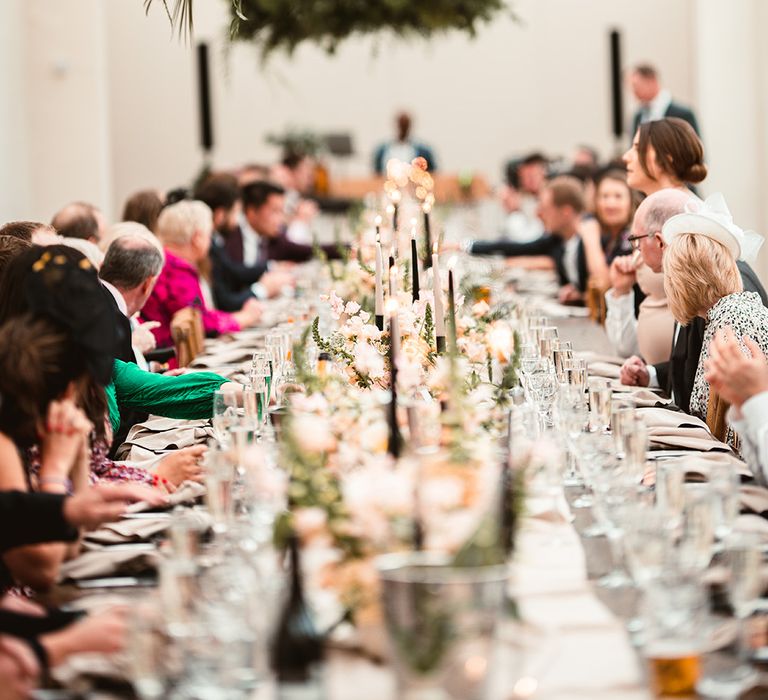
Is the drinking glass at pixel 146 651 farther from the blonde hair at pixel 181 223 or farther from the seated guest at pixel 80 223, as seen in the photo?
the blonde hair at pixel 181 223

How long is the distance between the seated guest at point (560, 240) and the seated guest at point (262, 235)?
A: 1063 millimetres

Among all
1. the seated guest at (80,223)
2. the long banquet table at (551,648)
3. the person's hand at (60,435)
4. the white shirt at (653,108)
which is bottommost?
the long banquet table at (551,648)

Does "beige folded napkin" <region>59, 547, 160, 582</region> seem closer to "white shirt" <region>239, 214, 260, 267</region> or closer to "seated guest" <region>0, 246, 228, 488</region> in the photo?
"seated guest" <region>0, 246, 228, 488</region>

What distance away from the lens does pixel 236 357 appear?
4734 millimetres

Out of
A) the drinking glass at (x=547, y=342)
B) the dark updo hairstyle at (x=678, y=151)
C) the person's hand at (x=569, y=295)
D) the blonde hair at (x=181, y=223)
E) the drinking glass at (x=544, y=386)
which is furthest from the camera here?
the person's hand at (x=569, y=295)

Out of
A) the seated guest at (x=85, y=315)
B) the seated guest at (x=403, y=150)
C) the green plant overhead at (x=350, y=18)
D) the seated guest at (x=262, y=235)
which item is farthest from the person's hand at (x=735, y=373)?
the seated guest at (x=403, y=150)

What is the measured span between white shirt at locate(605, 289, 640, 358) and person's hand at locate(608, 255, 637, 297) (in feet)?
0.06

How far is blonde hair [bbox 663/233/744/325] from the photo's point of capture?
11.3 feet

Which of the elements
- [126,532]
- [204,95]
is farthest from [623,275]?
[204,95]

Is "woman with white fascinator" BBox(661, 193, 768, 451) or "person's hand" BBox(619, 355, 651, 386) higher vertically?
"woman with white fascinator" BBox(661, 193, 768, 451)

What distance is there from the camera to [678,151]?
4777 mm

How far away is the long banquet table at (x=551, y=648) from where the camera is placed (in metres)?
1.64

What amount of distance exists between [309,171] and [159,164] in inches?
109

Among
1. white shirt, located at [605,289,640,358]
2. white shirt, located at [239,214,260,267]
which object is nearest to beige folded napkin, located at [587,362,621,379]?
white shirt, located at [605,289,640,358]
